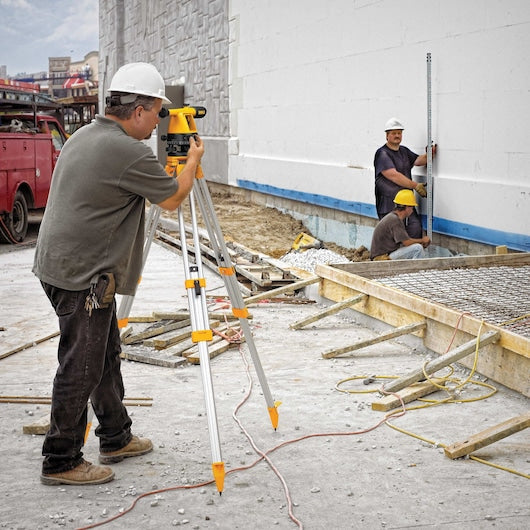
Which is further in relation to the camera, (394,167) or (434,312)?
(394,167)

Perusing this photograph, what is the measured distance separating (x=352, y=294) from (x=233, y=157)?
31.7 feet

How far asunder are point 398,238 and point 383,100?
8.61 feet

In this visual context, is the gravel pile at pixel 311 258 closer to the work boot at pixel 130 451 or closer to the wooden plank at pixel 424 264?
the wooden plank at pixel 424 264

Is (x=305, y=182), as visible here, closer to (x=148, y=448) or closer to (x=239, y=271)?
(x=239, y=271)

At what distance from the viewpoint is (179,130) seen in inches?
169

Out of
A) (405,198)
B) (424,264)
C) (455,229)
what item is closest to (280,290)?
(424,264)

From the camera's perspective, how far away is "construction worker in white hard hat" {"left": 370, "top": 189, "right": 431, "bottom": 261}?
949cm

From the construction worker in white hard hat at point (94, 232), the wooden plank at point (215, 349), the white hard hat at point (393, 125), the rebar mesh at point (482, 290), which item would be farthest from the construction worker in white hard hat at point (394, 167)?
the construction worker in white hard hat at point (94, 232)

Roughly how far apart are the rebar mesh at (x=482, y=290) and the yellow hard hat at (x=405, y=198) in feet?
4.50

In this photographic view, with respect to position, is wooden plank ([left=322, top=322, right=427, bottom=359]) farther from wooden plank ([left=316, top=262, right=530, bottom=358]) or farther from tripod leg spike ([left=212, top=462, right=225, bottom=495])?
tripod leg spike ([left=212, top=462, right=225, bottom=495])

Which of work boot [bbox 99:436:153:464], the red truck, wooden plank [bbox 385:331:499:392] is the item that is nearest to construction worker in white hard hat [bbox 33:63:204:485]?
work boot [bbox 99:436:153:464]

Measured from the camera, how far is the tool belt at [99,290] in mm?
4078

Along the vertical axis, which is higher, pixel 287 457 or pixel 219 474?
pixel 219 474

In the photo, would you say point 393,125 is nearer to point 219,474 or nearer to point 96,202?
point 96,202
